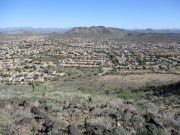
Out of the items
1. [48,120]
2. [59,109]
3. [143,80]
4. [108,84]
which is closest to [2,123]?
[48,120]

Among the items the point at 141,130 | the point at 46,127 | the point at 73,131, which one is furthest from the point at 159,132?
the point at 46,127

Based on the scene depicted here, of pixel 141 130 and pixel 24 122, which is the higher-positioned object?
pixel 24 122

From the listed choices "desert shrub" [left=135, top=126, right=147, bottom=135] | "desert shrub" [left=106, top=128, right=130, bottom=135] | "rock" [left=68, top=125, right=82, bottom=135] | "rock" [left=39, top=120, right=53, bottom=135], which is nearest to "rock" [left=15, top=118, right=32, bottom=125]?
"rock" [left=39, top=120, right=53, bottom=135]

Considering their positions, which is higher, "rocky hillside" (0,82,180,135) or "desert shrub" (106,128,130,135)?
"desert shrub" (106,128,130,135)

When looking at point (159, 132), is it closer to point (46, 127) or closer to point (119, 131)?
A: point (119, 131)

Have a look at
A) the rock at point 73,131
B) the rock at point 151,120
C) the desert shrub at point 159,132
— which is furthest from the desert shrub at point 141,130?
the rock at point 73,131

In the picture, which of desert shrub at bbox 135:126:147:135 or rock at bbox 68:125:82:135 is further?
desert shrub at bbox 135:126:147:135

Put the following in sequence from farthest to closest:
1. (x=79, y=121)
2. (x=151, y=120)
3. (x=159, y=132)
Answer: (x=79, y=121), (x=151, y=120), (x=159, y=132)

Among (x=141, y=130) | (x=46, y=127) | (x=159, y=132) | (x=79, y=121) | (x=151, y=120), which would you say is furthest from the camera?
(x=79, y=121)

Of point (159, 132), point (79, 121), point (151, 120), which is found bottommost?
point (79, 121)

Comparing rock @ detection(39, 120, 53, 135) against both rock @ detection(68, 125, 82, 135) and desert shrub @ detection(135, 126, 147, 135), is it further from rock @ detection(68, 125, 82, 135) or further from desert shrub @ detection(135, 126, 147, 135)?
desert shrub @ detection(135, 126, 147, 135)

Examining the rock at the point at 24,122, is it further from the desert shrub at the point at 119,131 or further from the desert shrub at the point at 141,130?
the desert shrub at the point at 141,130
